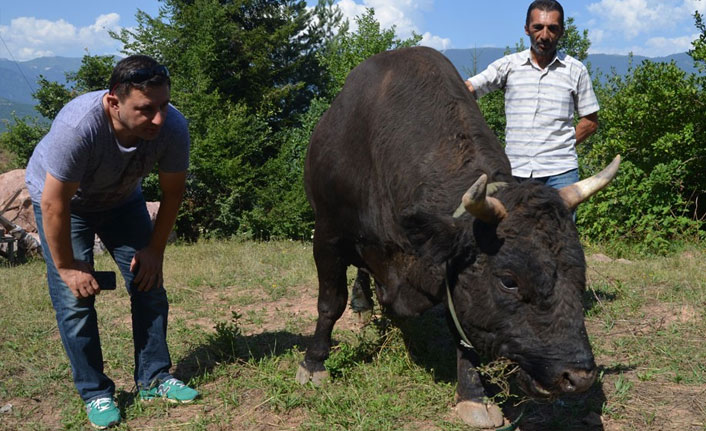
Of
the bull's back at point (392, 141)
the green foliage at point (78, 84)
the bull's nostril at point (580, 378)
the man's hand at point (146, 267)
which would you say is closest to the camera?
the bull's nostril at point (580, 378)

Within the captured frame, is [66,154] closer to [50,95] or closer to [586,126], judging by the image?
[586,126]

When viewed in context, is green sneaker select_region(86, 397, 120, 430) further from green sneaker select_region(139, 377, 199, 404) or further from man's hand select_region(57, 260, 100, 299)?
man's hand select_region(57, 260, 100, 299)

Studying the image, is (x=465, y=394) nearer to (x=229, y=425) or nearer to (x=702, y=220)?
(x=229, y=425)

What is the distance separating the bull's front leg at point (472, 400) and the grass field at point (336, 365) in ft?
0.30

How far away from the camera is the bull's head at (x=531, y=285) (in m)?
2.88

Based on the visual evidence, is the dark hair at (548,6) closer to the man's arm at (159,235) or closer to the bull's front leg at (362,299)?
the bull's front leg at (362,299)

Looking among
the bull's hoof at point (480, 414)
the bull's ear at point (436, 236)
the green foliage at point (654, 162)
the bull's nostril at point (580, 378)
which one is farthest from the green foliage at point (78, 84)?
the bull's nostril at point (580, 378)

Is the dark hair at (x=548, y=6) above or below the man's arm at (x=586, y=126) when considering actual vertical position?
above

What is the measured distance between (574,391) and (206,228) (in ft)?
38.9

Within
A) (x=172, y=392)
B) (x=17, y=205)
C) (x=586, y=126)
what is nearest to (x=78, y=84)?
(x=17, y=205)

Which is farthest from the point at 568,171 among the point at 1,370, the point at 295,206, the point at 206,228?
the point at 206,228

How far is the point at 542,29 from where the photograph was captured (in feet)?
16.0

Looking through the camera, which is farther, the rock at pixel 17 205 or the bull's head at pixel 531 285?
the rock at pixel 17 205

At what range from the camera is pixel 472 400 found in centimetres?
379
